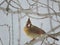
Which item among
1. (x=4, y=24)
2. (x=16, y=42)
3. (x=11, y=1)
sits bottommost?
(x=16, y=42)

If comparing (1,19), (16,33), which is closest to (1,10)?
(1,19)

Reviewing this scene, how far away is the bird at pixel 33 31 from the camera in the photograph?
198cm

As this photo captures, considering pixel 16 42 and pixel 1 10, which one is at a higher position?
pixel 1 10

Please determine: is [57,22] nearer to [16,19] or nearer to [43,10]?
[43,10]

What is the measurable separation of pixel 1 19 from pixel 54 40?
478 mm

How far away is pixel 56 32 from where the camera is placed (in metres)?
1.99

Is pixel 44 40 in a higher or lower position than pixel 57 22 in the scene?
lower

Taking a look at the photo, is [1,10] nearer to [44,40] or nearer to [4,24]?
[4,24]

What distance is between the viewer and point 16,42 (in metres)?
2.00

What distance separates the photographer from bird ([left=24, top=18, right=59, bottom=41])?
198cm

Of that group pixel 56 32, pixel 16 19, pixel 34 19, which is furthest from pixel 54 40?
pixel 16 19

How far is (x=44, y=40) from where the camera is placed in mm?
1984

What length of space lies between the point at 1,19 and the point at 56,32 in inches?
18.7

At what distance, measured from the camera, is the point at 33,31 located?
1990 millimetres
